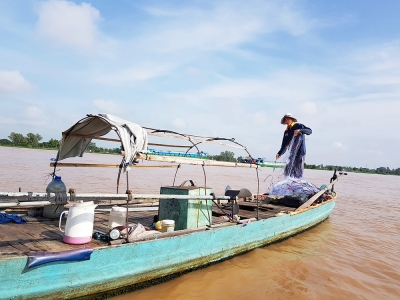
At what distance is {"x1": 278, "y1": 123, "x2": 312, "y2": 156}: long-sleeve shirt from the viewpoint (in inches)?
349

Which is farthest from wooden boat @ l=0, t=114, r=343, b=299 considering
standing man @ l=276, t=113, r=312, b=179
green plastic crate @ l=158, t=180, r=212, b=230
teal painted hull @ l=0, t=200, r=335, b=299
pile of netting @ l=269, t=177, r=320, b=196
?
standing man @ l=276, t=113, r=312, b=179

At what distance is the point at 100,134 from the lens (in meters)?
5.44

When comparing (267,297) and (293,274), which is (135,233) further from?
(293,274)

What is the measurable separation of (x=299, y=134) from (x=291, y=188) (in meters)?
1.60

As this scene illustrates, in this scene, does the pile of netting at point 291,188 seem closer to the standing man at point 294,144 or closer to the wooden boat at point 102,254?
the standing man at point 294,144

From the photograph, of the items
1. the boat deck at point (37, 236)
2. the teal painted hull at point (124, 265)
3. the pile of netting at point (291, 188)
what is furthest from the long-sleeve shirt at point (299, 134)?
the boat deck at point (37, 236)

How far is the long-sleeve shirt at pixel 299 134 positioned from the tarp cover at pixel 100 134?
563cm

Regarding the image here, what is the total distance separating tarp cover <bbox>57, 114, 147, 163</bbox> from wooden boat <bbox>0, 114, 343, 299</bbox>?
7.9 inches

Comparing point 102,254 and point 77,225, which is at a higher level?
point 77,225

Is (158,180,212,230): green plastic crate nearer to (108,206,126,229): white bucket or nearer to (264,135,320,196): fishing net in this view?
(108,206,126,229): white bucket

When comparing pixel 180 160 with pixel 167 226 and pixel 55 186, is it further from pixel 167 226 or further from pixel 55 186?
pixel 55 186

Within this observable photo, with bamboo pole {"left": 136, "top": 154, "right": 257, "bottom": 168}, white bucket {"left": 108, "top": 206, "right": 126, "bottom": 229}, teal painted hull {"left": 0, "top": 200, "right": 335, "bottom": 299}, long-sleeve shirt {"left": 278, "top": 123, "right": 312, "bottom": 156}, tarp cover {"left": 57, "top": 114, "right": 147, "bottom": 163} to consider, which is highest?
long-sleeve shirt {"left": 278, "top": 123, "right": 312, "bottom": 156}

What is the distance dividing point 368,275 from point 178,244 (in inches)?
153

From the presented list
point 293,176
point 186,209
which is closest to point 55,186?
point 186,209
